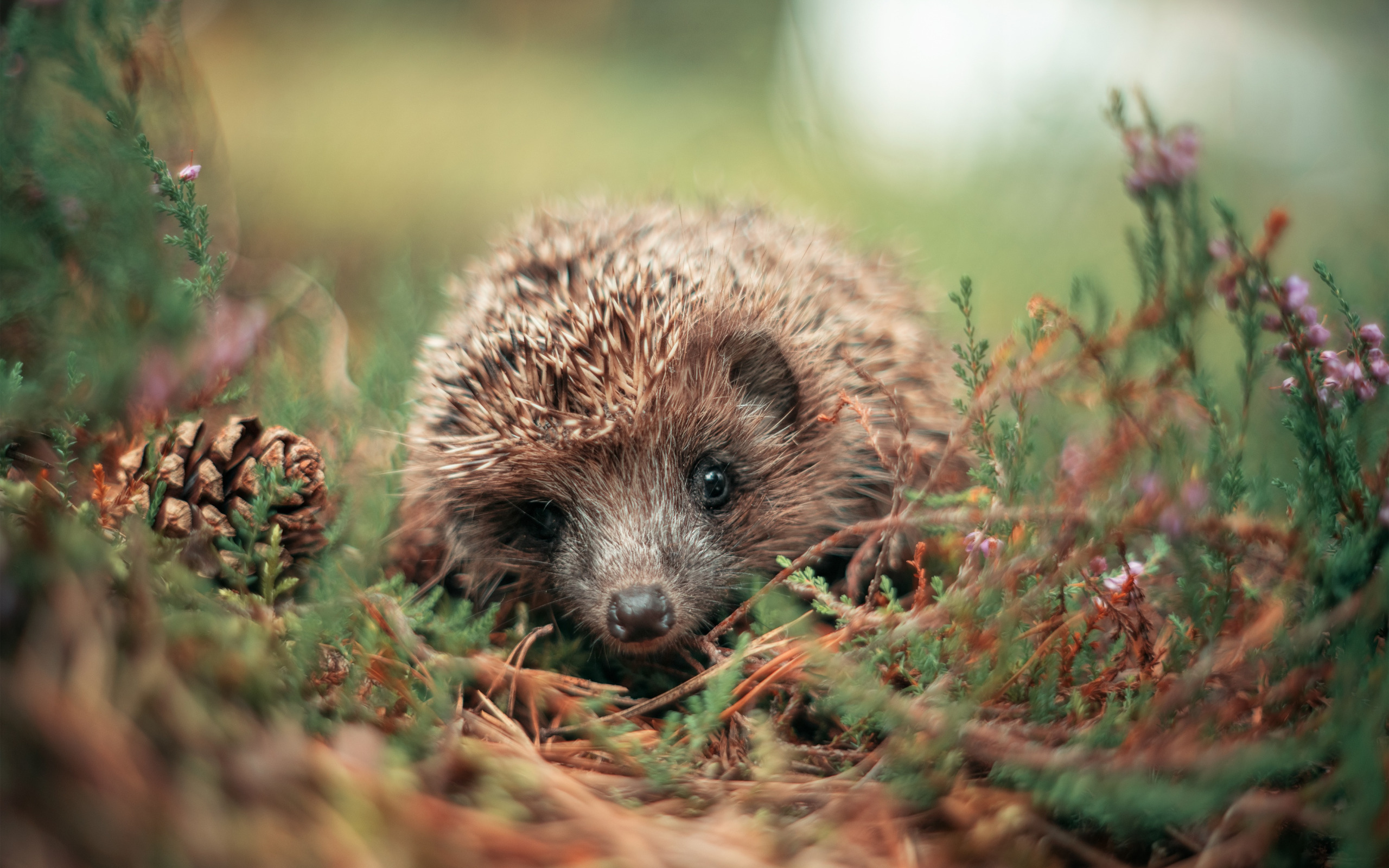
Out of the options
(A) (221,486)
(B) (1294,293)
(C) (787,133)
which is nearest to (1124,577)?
(B) (1294,293)

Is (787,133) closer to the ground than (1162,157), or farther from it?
farther from it

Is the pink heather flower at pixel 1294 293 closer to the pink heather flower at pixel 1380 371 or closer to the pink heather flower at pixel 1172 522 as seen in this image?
the pink heather flower at pixel 1380 371

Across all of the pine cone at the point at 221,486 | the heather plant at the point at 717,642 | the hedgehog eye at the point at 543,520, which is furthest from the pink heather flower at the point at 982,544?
the pine cone at the point at 221,486

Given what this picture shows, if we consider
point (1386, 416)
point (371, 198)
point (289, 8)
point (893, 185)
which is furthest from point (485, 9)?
point (1386, 416)

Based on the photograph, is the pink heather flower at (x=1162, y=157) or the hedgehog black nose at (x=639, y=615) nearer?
the pink heather flower at (x=1162, y=157)

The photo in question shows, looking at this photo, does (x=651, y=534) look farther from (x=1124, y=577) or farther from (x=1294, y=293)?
(x=1294, y=293)

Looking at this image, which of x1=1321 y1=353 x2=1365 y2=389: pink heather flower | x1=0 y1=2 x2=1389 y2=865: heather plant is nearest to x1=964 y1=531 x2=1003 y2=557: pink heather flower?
x1=0 y1=2 x2=1389 y2=865: heather plant

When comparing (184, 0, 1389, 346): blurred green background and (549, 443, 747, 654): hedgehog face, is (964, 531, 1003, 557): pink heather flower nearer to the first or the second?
(549, 443, 747, 654): hedgehog face
